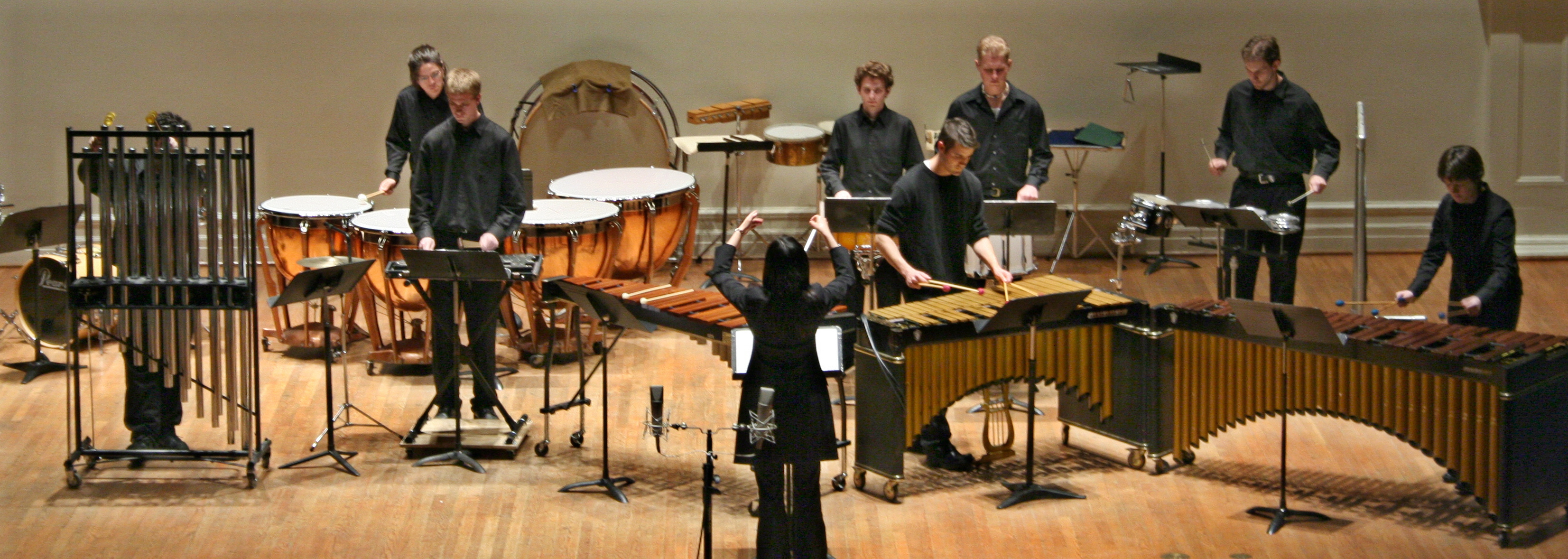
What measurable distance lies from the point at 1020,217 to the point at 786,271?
6.81ft

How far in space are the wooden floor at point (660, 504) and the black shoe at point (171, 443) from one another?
10 centimetres

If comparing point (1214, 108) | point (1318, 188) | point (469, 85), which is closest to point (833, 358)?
point (469, 85)

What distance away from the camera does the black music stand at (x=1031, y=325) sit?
5164mm

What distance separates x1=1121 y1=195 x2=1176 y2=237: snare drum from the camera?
6797 mm

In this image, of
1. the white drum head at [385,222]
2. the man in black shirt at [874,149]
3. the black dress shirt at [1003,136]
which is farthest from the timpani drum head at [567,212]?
the black dress shirt at [1003,136]

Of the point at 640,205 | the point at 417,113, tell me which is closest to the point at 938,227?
the point at 640,205

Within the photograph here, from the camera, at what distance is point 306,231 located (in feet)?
23.4

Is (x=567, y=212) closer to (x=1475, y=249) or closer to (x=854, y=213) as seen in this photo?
(x=854, y=213)

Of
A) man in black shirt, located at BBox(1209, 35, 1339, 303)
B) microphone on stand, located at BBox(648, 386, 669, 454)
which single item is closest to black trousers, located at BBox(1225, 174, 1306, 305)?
man in black shirt, located at BBox(1209, 35, 1339, 303)

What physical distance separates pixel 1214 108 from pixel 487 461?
5.58 m

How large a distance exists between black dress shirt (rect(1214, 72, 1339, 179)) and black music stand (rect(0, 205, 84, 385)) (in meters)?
5.41

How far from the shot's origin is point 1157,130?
9508 mm

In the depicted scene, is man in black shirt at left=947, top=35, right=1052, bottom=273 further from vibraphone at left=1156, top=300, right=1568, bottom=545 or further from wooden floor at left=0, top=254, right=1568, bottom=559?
vibraphone at left=1156, top=300, right=1568, bottom=545

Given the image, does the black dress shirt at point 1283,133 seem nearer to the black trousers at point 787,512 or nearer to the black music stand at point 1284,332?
the black music stand at point 1284,332
